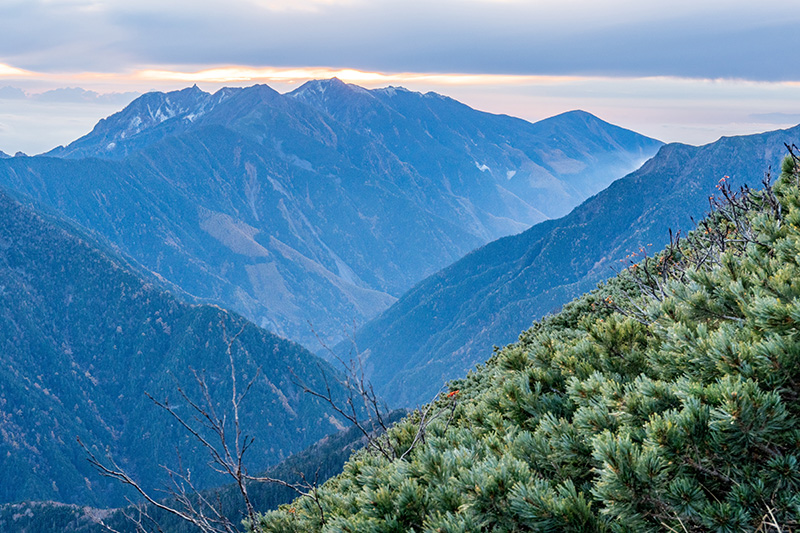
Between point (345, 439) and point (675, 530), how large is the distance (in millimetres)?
149147

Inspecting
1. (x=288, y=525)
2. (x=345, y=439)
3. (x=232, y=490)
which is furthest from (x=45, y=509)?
(x=288, y=525)

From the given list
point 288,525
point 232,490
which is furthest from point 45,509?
point 288,525

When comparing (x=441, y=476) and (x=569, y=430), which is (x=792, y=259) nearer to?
(x=569, y=430)

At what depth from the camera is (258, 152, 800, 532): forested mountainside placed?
13.9ft

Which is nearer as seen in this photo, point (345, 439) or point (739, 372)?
point (739, 372)

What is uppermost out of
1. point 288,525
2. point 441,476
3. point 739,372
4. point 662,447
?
point 739,372

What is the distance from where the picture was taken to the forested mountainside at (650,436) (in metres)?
4.22

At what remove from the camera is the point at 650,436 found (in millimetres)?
4336

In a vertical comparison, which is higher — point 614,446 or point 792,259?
point 792,259

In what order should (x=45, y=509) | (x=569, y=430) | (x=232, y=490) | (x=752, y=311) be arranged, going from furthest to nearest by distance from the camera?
1. (x=45, y=509)
2. (x=232, y=490)
3. (x=569, y=430)
4. (x=752, y=311)

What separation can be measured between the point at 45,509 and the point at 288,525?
16382 cm

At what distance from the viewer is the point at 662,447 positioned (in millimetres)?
4316

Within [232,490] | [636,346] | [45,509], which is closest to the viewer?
[636,346]

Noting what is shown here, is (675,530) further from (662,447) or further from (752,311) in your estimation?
(752,311)
